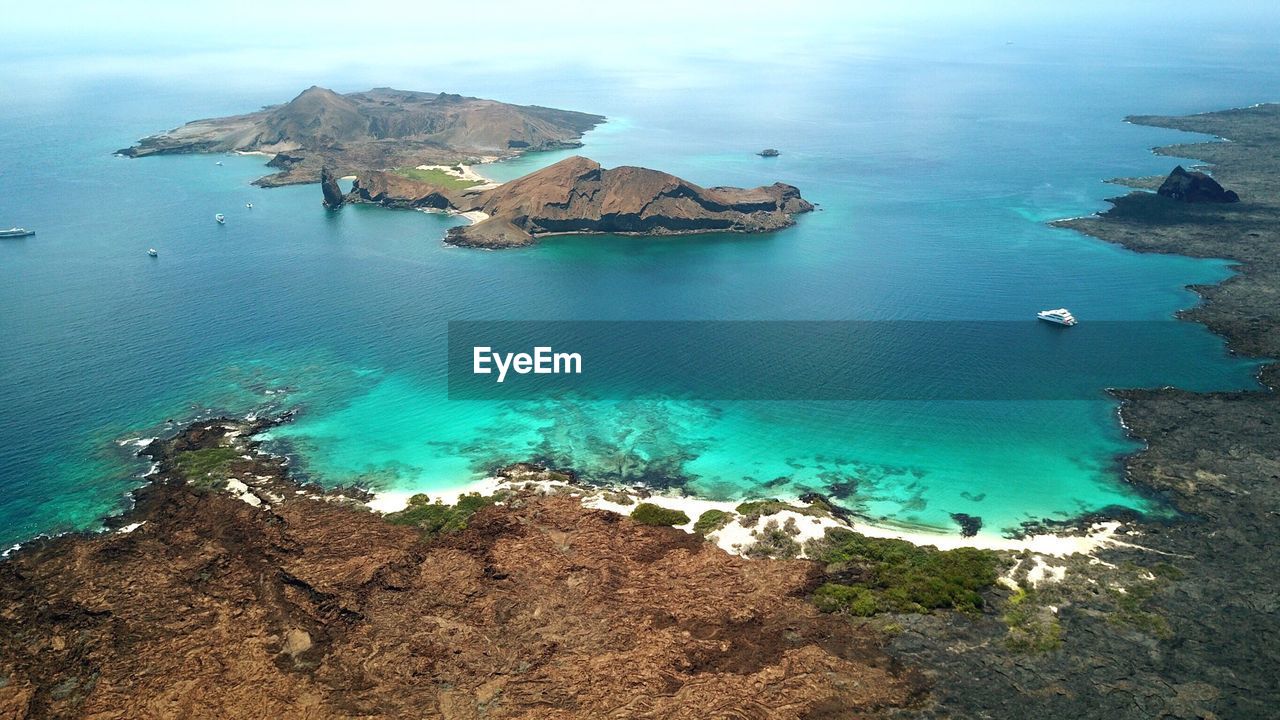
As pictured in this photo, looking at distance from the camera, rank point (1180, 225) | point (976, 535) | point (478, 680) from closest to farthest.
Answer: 1. point (478, 680)
2. point (976, 535)
3. point (1180, 225)

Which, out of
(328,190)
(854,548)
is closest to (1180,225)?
(854,548)

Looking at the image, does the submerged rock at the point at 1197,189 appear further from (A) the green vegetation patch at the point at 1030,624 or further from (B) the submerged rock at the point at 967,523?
(A) the green vegetation patch at the point at 1030,624

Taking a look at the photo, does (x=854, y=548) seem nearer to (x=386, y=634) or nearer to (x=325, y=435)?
(x=386, y=634)

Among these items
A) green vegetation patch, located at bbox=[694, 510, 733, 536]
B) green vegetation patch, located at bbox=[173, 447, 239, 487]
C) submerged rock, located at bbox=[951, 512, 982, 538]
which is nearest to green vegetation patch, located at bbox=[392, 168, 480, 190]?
green vegetation patch, located at bbox=[173, 447, 239, 487]

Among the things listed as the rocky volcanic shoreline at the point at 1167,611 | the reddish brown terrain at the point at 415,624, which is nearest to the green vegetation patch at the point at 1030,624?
the rocky volcanic shoreline at the point at 1167,611

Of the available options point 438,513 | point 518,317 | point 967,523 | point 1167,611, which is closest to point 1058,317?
point 967,523

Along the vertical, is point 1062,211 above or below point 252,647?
above

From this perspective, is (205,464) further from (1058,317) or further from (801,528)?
(1058,317)
